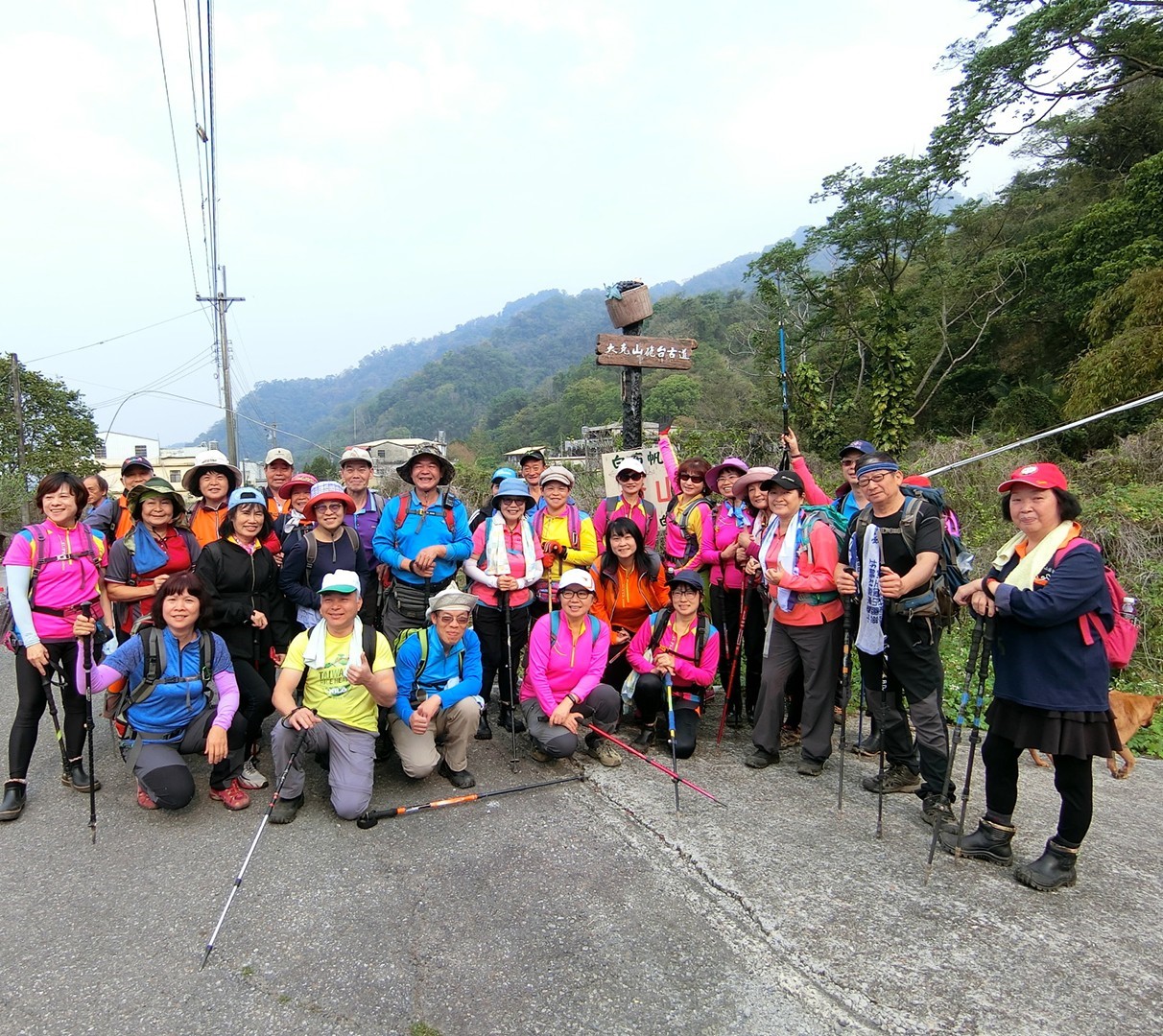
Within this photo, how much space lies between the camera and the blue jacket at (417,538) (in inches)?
194

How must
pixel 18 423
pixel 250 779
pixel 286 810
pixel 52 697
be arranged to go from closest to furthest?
pixel 286 810
pixel 52 697
pixel 250 779
pixel 18 423

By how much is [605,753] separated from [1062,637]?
9.27 feet

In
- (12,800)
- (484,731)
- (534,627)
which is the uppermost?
(534,627)

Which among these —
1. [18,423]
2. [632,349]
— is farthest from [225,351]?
[632,349]

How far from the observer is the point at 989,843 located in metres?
3.40

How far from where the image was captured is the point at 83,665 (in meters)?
4.10

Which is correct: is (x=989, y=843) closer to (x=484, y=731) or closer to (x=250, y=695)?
(x=484, y=731)

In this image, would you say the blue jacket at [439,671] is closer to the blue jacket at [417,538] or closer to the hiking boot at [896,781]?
the blue jacket at [417,538]

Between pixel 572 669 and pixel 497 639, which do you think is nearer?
pixel 572 669

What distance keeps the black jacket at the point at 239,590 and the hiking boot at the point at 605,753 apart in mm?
2440

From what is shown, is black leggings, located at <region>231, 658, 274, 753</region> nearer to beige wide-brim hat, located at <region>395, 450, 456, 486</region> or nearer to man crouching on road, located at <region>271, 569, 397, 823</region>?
man crouching on road, located at <region>271, 569, 397, 823</region>

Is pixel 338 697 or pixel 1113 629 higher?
pixel 1113 629

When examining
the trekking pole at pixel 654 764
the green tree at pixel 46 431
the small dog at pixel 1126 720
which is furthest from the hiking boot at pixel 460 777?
the green tree at pixel 46 431

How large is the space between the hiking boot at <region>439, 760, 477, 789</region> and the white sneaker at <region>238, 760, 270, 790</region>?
44.7 inches
